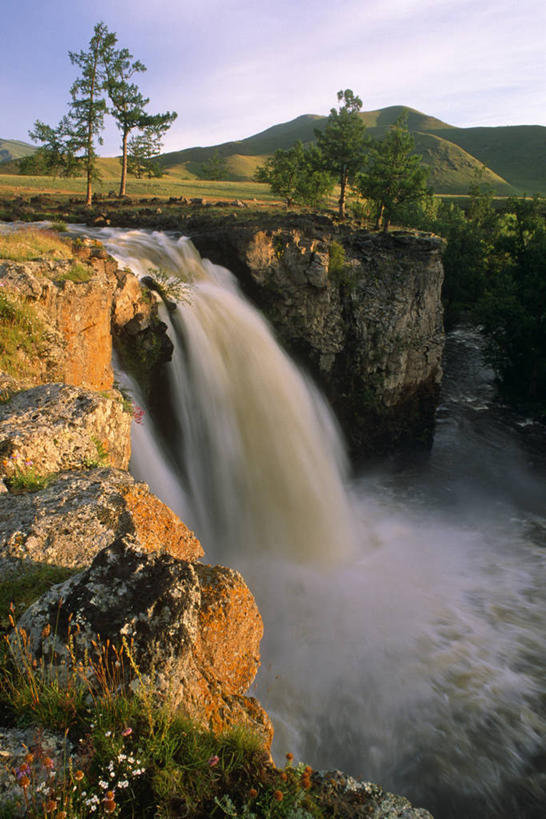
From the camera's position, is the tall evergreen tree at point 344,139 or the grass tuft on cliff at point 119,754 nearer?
the grass tuft on cliff at point 119,754

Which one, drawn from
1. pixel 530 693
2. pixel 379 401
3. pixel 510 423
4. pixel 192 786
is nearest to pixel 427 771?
pixel 530 693

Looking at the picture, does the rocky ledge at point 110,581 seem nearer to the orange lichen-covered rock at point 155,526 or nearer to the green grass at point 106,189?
the orange lichen-covered rock at point 155,526

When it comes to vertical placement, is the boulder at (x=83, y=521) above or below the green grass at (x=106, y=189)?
below

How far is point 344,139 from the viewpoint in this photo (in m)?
35.2

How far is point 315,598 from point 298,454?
5433mm

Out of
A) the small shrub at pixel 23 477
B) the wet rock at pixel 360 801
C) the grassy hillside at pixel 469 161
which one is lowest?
the wet rock at pixel 360 801

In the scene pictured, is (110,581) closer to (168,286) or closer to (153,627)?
(153,627)

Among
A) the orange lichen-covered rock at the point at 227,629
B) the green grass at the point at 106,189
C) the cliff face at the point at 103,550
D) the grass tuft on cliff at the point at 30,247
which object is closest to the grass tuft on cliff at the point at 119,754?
the cliff face at the point at 103,550

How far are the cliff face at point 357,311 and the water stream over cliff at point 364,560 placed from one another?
145 centimetres

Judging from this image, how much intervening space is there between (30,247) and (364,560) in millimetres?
11993

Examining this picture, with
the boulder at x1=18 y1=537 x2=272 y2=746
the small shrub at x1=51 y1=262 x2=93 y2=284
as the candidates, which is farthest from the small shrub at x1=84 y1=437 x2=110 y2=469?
the small shrub at x1=51 y1=262 x2=93 y2=284

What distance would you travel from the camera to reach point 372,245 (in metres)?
21.0

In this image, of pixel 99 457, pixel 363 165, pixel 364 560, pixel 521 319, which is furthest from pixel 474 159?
pixel 99 457

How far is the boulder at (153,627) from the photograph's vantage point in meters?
2.73
